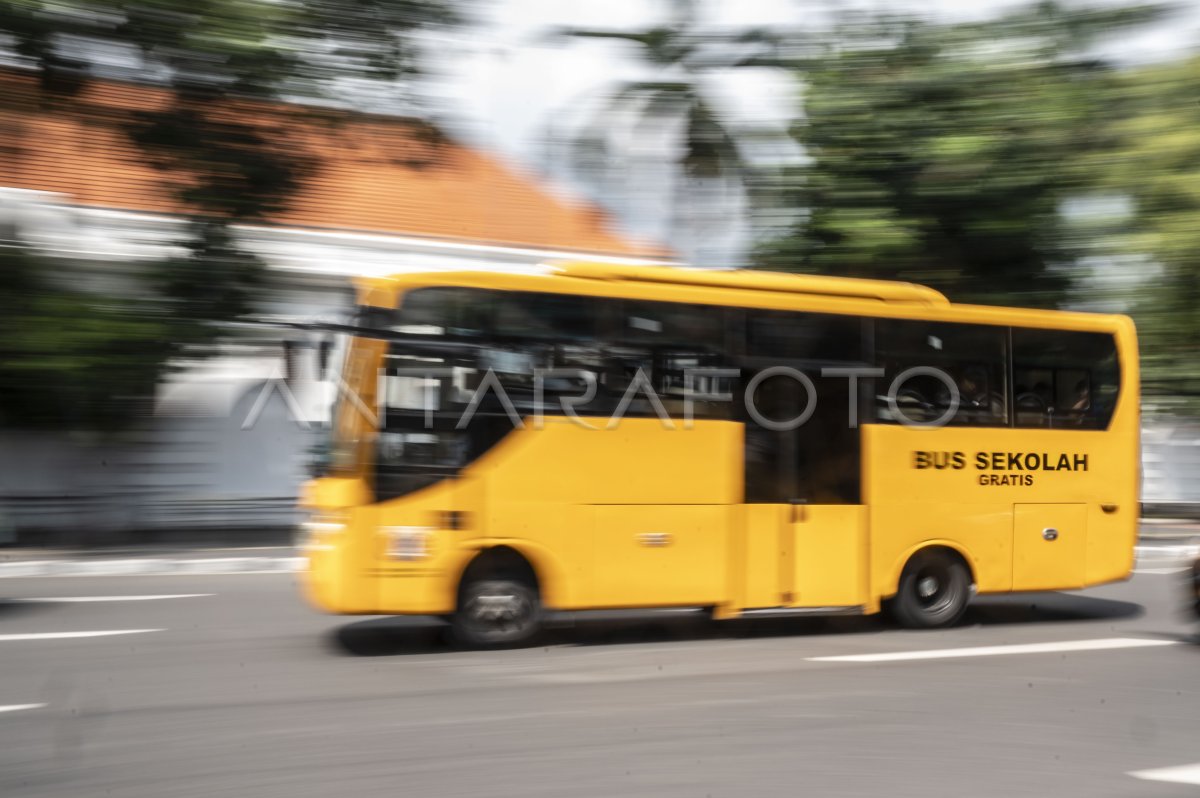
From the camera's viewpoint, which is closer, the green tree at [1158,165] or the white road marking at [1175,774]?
the green tree at [1158,165]

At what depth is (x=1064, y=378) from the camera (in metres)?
9.43

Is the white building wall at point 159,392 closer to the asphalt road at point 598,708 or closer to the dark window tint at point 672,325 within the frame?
the asphalt road at point 598,708

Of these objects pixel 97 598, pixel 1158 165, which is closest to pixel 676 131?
pixel 1158 165

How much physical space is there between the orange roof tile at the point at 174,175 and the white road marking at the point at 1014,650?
21.3 feet

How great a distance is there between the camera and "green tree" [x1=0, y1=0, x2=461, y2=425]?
1.41 m

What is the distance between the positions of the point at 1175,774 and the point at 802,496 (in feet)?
12.8

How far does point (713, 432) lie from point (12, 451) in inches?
273

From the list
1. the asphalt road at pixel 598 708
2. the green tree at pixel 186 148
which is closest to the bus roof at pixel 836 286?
the asphalt road at pixel 598 708

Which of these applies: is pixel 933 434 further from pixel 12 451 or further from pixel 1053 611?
pixel 12 451

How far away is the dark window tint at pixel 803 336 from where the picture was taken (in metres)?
8.49

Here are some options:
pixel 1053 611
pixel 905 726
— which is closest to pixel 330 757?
pixel 905 726

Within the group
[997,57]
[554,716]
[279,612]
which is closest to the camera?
[997,57]

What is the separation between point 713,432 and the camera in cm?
830

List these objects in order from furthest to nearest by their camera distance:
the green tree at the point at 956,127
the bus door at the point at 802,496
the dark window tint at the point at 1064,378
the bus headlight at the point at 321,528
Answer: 1. the dark window tint at the point at 1064,378
2. the bus door at the point at 802,496
3. the bus headlight at the point at 321,528
4. the green tree at the point at 956,127
